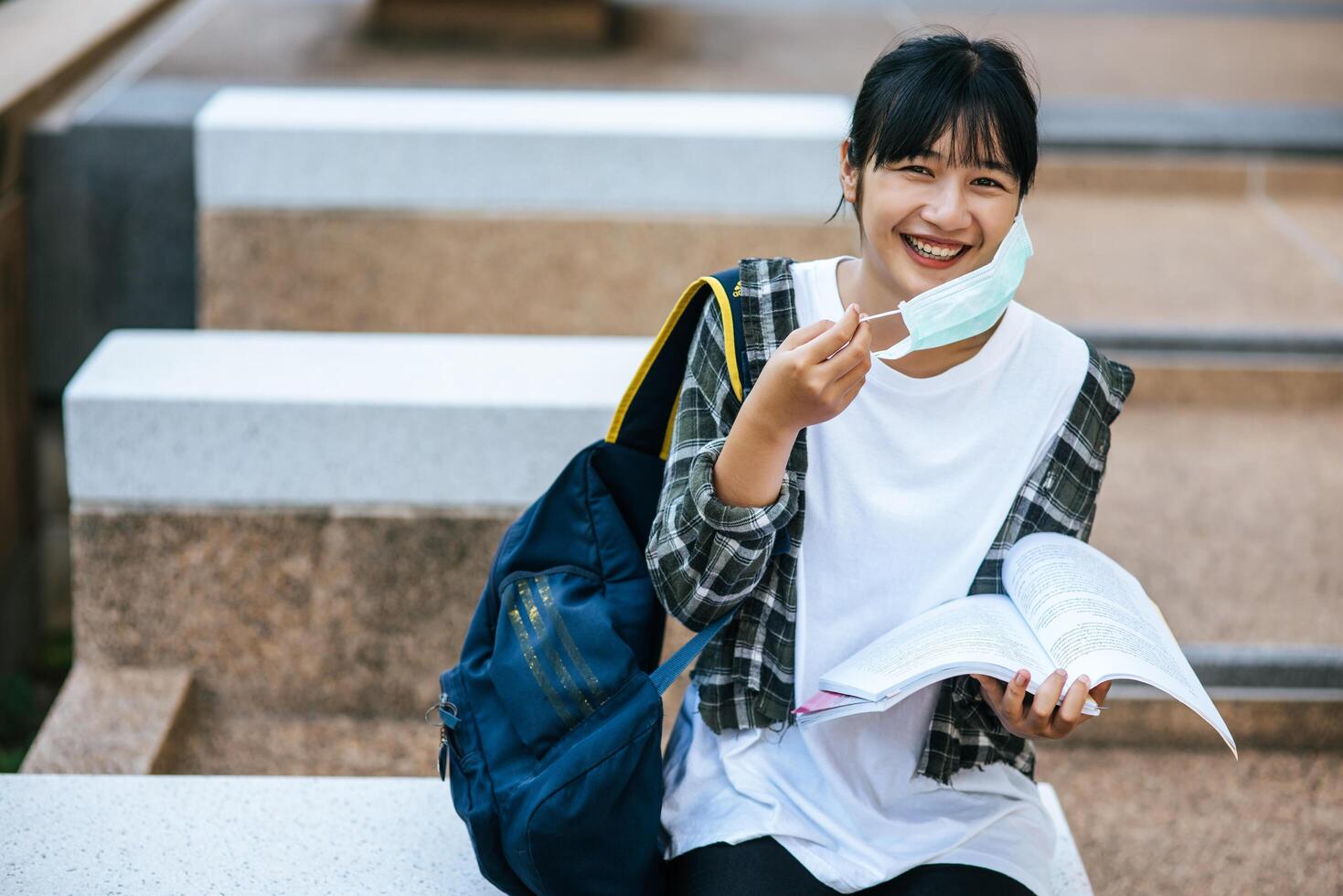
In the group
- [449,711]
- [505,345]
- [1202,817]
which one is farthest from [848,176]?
[1202,817]

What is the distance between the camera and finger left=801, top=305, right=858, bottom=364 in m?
1.71

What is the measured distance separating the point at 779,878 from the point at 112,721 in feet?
5.61

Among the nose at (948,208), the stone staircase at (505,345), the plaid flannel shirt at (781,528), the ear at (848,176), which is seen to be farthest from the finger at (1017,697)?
the stone staircase at (505,345)

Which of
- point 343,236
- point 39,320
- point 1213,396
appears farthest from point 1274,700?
point 39,320

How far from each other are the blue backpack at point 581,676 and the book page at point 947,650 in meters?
0.20

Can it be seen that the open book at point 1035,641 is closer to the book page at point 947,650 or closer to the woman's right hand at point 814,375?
the book page at point 947,650

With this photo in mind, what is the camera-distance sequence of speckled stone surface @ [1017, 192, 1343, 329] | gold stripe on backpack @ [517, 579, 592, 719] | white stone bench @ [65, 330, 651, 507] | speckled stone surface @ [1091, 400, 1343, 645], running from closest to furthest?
gold stripe on backpack @ [517, 579, 592, 719] → white stone bench @ [65, 330, 651, 507] → speckled stone surface @ [1091, 400, 1343, 645] → speckled stone surface @ [1017, 192, 1343, 329]

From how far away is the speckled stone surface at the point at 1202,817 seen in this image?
2.97 m

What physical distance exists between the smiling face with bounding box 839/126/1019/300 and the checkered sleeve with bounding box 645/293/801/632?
266 mm

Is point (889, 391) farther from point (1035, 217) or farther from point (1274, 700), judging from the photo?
point (1035, 217)

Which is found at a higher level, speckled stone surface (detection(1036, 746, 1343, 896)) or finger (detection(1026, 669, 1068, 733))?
finger (detection(1026, 669, 1068, 733))

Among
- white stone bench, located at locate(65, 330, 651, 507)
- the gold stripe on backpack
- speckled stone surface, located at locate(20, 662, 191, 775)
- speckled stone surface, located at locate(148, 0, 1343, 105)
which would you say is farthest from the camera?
speckled stone surface, located at locate(148, 0, 1343, 105)

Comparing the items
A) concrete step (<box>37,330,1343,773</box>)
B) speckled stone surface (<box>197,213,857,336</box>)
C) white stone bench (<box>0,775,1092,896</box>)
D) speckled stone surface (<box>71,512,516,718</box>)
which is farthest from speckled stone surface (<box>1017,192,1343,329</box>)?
white stone bench (<box>0,775,1092,896</box>)

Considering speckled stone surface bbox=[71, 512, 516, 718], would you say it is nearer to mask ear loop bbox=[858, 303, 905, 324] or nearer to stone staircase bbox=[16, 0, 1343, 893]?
stone staircase bbox=[16, 0, 1343, 893]
